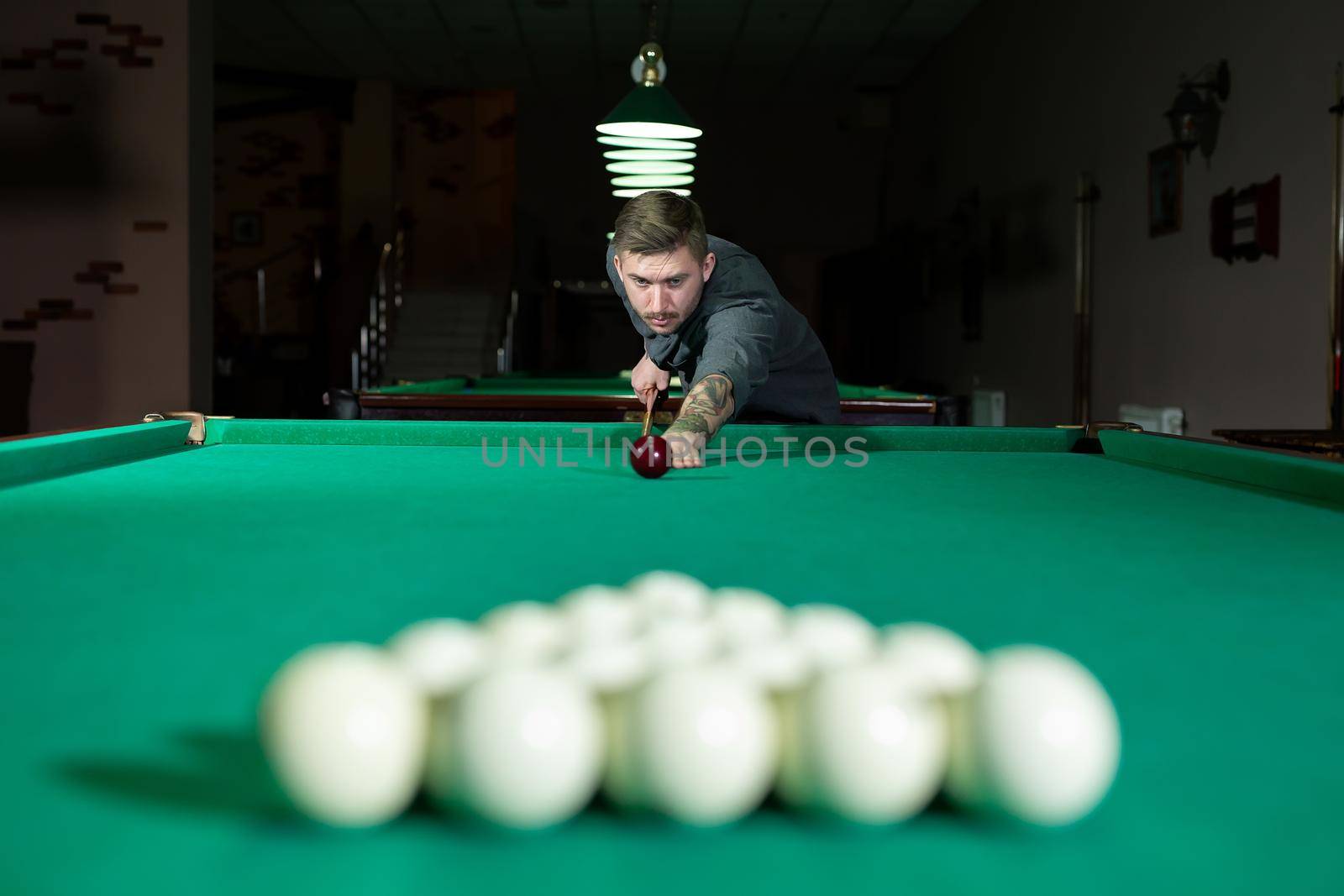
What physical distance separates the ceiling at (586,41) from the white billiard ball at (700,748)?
798 centimetres

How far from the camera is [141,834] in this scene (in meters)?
0.53

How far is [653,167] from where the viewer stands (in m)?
4.54

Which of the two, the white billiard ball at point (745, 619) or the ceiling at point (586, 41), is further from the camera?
the ceiling at point (586, 41)

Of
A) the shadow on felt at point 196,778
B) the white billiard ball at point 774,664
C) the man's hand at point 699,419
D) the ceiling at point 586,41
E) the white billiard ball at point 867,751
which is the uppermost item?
the ceiling at point 586,41

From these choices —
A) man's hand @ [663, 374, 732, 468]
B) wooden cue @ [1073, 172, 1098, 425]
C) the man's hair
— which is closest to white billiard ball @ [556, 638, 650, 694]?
man's hand @ [663, 374, 732, 468]

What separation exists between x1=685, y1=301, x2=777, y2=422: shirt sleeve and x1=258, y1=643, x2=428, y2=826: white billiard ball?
5.71 feet

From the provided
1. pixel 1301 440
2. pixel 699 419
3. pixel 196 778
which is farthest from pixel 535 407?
pixel 196 778

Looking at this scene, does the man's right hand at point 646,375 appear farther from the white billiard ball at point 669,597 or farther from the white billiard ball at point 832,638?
the white billiard ball at point 832,638

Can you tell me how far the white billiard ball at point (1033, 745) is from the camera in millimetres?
546

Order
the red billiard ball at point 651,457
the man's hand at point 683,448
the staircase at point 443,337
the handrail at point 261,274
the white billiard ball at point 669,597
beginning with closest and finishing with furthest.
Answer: the white billiard ball at point 669,597 < the red billiard ball at point 651,457 < the man's hand at point 683,448 < the staircase at point 443,337 < the handrail at point 261,274

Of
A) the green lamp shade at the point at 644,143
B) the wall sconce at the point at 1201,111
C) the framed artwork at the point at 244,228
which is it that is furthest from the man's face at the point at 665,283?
the framed artwork at the point at 244,228

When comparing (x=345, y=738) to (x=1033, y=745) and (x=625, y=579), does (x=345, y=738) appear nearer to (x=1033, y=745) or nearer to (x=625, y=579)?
(x=1033, y=745)

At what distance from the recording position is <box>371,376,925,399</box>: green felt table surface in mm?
4418

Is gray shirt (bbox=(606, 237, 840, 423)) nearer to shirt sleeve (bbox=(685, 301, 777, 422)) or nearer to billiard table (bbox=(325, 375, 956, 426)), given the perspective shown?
shirt sleeve (bbox=(685, 301, 777, 422))
